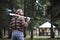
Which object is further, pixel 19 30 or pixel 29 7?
pixel 29 7

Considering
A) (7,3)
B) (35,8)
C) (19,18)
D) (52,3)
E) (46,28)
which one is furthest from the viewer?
(46,28)

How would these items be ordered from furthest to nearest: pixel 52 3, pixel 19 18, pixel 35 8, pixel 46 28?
pixel 46 28, pixel 35 8, pixel 52 3, pixel 19 18

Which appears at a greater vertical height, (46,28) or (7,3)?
(7,3)

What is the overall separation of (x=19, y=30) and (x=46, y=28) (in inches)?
2064

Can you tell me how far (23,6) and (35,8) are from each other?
7.52ft

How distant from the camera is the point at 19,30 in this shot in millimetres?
6109

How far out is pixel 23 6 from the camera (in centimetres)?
3098

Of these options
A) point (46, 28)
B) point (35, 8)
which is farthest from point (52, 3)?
point (46, 28)

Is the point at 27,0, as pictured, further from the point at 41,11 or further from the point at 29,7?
the point at 41,11

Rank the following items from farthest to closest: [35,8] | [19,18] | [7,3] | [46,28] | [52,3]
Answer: [46,28] → [35,8] → [52,3] → [7,3] → [19,18]

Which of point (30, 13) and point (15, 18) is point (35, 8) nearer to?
point (30, 13)

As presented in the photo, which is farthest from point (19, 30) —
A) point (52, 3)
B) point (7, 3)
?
point (52, 3)

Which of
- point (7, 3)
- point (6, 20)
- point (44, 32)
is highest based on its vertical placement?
point (7, 3)

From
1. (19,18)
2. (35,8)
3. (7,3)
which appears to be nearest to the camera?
(19,18)
